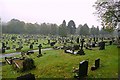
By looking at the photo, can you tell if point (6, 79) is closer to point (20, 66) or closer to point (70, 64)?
point (20, 66)

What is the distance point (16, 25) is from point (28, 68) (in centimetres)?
9571

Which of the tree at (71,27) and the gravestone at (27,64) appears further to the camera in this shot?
the tree at (71,27)

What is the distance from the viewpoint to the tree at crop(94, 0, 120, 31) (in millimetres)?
28223

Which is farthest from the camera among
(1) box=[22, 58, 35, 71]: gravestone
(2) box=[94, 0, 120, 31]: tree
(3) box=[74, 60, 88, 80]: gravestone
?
(2) box=[94, 0, 120, 31]: tree

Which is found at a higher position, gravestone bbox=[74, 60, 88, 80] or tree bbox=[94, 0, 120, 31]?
tree bbox=[94, 0, 120, 31]

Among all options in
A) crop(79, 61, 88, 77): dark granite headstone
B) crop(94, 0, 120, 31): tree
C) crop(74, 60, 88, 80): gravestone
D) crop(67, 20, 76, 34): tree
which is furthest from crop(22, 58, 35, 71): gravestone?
crop(67, 20, 76, 34): tree

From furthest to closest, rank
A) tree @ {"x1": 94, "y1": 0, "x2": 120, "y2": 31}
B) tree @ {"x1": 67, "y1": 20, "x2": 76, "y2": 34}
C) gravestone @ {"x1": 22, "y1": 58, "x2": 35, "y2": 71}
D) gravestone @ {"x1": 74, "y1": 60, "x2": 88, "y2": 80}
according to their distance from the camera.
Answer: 1. tree @ {"x1": 67, "y1": 20, "x2": 76, "y2": 34}
2. tree @ {"x1": 94, "y1": 0, "x2": 120, "y2": 31}
3. gravestone @ {"x1": 22, "y1": 58, "x2": 35, "y2": 71}
4. gravestone @ {"x1": 74, "y1": 60, "x2": 88, "y2": 80}

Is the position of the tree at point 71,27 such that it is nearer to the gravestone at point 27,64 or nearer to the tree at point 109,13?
the tree at point 109,13

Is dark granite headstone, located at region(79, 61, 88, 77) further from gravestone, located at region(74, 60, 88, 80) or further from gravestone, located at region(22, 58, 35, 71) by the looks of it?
gravestone, located at region(22, 58, 35, 71)

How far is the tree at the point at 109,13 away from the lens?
28223mm

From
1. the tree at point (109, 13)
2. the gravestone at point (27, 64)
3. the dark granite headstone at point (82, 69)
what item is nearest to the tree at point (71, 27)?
the tree at point (109, 13)

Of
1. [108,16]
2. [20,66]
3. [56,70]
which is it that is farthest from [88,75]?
[108,16]

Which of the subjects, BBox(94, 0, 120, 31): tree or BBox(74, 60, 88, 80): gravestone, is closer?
BBox(74, 60, 88, 80): gravestone

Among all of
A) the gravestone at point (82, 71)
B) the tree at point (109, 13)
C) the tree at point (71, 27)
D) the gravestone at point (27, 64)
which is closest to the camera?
the gravestone at point (82, 71)
